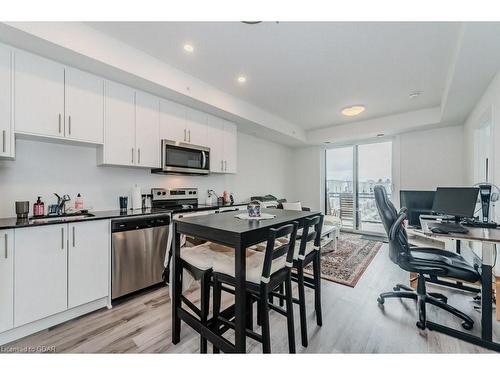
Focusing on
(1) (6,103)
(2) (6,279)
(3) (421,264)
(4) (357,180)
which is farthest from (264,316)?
(4) (357,180)

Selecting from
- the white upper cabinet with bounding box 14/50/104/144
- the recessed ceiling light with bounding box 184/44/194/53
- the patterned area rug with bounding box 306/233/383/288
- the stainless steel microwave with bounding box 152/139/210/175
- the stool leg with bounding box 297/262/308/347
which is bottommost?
the patterned area rug with bounding box 306/233/383/288

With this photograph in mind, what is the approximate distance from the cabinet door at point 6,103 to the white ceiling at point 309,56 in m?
0.75

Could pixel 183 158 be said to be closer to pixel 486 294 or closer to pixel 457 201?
pixel 486 294

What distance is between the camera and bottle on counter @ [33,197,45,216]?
205 centimetres

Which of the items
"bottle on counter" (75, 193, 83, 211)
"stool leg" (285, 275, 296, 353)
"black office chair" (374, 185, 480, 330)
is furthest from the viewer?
"bottle on counter" (75, 193, 83, 211)

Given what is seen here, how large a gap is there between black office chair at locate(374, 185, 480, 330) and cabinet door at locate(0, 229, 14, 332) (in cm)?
309

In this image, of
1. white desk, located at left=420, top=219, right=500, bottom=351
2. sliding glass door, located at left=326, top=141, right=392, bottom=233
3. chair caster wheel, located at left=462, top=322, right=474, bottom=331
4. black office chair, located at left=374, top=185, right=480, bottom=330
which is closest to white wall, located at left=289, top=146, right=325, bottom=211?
sliding glass door, located at left=326, top=141, right=392, bottom=233

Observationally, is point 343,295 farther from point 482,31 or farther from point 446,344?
point 482,31

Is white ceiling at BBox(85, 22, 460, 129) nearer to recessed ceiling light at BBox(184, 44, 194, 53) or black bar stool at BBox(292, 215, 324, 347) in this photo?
recessed ceiling light at BBox(184, 44, 194, 53)

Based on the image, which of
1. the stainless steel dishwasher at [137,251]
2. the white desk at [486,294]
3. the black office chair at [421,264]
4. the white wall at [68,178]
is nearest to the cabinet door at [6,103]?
the white wall at [68,178]

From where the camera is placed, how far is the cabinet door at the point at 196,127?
3188 mm

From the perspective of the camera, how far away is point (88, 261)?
6.57ft
